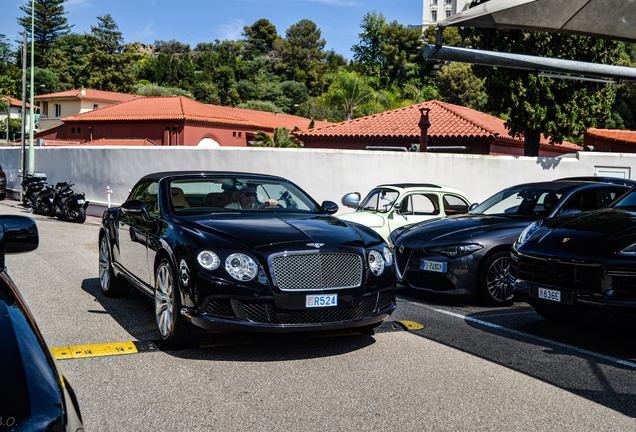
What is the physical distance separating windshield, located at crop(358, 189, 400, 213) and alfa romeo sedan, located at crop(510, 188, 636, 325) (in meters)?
4.61

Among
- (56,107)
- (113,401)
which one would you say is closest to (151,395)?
(113,401)

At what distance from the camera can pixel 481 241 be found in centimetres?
760

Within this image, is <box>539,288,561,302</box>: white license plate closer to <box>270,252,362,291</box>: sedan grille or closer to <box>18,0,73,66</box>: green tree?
<box>270,252,362,291</box>: sedan grille

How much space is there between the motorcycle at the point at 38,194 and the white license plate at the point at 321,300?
17470 millimetres

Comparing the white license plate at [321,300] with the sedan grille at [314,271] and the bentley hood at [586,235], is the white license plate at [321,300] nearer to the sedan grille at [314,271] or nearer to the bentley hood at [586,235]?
the sedan grille at [314,271]

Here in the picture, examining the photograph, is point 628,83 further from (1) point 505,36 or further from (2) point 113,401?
(2) point 113,401

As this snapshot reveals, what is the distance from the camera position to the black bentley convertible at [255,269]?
16.0 ft

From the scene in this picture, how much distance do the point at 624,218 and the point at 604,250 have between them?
2.46 ft

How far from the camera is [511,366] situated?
5.12 metres

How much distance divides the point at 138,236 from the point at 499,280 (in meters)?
4.33

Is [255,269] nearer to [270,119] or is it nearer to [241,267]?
[241,267]

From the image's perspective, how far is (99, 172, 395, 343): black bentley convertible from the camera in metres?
4.89

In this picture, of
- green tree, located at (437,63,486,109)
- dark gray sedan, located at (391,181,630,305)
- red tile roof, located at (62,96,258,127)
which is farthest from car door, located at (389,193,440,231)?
green tree, located at (437,63,486,109)

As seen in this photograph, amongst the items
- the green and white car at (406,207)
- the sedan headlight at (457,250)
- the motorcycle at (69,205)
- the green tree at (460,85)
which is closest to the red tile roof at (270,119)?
the green tree at (460,85)
